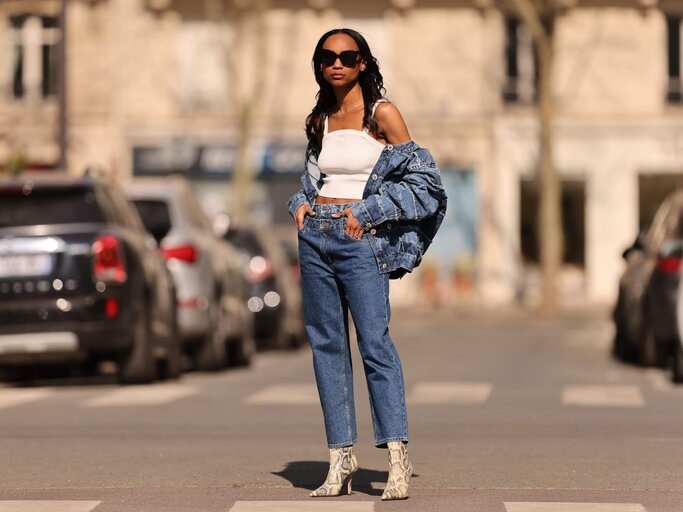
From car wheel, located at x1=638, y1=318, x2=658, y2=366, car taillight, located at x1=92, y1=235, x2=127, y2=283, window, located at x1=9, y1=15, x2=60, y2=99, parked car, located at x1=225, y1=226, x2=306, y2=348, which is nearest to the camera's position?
car taillight, located at x1=92, y1=235, x2=127, y2=283

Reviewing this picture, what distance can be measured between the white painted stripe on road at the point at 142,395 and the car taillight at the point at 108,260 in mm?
Result: 841

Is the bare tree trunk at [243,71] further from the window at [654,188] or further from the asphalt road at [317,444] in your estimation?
the asphalt road at [317,444]

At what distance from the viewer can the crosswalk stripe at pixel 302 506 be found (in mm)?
7938

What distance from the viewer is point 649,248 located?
20125 mm

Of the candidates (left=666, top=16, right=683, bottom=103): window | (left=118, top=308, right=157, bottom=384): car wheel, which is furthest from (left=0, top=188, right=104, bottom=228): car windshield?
(left=666, top=16, right=683, bottom=103): window

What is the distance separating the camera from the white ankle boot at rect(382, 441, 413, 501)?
8320 mm

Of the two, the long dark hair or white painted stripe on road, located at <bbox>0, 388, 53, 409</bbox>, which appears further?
white painted stripe on road, located at <bbox>0, 388, 53, 409</bbox>

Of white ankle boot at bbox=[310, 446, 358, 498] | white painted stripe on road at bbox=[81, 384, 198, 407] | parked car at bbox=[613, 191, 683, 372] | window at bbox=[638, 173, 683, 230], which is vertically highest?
window at bbox=[638, 173, 683, 230]

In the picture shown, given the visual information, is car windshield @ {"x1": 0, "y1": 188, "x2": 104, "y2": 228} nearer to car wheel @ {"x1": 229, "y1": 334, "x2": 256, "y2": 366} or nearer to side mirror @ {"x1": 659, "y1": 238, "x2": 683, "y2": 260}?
car wheel @ {"x1": 229, "y1": 334, "x2": 256, "y2": 366}

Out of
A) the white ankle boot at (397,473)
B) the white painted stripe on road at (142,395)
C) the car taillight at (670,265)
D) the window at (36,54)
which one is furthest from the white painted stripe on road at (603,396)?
the window at (36,54)

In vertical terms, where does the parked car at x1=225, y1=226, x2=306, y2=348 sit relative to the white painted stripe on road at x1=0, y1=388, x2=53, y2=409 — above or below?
above

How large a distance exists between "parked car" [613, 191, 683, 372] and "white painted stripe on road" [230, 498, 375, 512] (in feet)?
28.9

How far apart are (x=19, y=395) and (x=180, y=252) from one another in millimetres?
3720

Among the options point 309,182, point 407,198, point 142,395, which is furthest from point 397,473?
point 142,395
